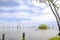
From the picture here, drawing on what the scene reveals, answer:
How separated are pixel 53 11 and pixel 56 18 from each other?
1.62 m

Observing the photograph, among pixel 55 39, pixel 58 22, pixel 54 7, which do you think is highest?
pixel 54 7

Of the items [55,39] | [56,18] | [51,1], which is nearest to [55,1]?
[51,1]

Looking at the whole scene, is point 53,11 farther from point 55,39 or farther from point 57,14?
point 55,39

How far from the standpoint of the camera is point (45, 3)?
4228 centimetres

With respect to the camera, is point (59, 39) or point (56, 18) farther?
point (56, 18)

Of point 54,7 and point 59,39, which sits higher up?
A: point 54,7

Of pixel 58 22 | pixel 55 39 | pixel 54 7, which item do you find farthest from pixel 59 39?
pixel 54 7

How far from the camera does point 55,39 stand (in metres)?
35.6

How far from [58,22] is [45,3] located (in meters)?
4.97

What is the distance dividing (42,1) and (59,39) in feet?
34.6

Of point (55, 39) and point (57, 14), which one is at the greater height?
point (57, 14)

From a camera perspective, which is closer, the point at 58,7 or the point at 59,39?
the point at 59,39

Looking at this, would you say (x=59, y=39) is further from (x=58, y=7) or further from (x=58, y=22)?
(x=58, y=7)

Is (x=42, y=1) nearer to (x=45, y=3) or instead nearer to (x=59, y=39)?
(x=45, y=3)
